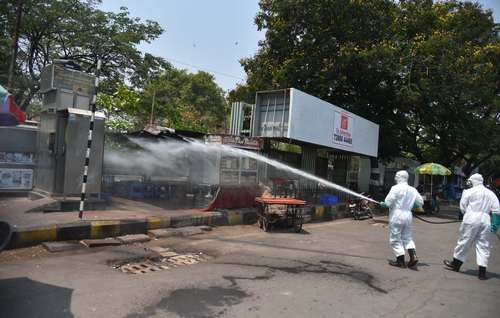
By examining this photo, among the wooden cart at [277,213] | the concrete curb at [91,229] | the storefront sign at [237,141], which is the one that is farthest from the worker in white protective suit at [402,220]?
the storefront sign at [237,141]

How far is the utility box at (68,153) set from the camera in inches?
386

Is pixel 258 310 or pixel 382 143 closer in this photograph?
pixel 258 310

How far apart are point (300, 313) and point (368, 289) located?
1.67 meters

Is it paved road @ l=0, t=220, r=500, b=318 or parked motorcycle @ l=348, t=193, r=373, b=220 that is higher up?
parked motorcycle @ l=348, t=193, r=373, b=220

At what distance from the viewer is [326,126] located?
49.5 ft

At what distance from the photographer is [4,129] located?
10352mm

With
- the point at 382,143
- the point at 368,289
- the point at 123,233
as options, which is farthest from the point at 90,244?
the point at 382,143

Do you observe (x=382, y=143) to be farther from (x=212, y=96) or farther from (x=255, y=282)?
(x=212, y=96)

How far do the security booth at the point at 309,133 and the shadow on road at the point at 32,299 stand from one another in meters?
9.07

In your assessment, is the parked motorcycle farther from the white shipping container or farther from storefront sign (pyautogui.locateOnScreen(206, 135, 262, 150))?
storefront sign (pyautogui.locateOnScreen(206, 135, 262, 150))

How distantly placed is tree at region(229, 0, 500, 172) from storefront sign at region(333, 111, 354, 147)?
3.69 metres

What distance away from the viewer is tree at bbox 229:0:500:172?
1983cm

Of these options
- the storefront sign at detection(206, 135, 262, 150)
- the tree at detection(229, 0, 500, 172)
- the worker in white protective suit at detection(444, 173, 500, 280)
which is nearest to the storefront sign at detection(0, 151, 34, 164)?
the storefront sign at detection(206, 135, 262, 150)

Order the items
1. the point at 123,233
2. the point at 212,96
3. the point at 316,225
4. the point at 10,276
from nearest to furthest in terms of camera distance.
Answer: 1. the point at 10,276
2. the point at 123,233
3. the point at 316,225
4. the point at 212,96
